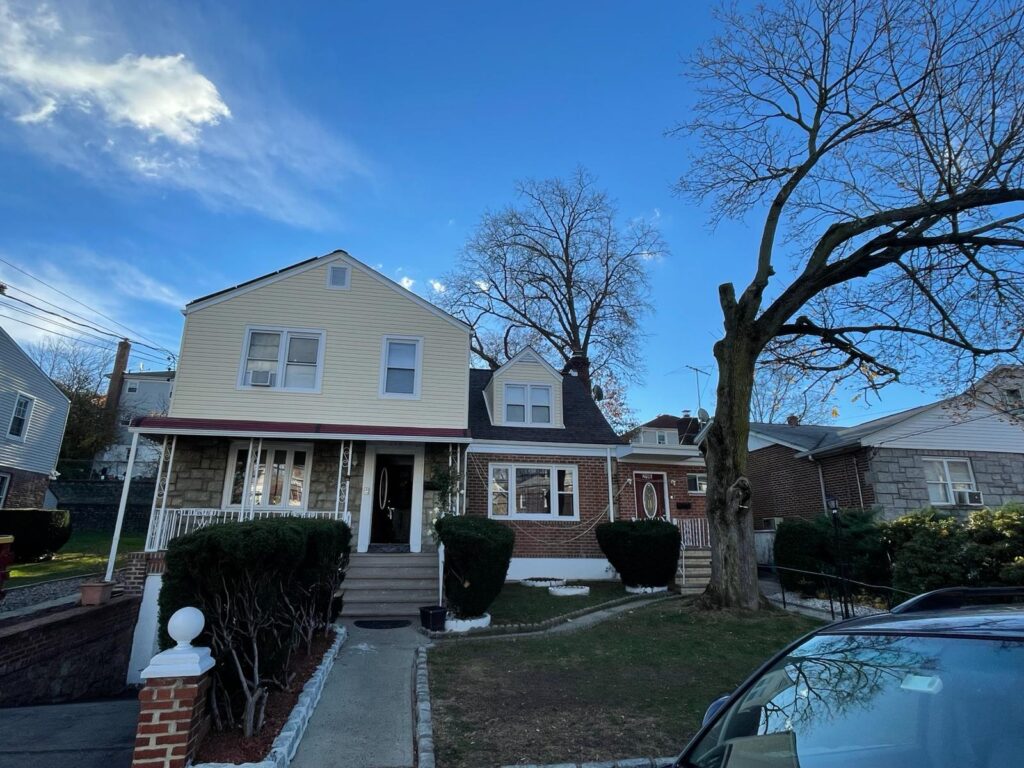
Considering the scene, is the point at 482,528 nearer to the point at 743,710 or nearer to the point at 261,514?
the point at 261,514

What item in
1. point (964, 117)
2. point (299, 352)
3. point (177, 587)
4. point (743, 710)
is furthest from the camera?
point (299, 352)

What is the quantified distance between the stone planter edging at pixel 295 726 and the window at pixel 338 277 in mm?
9221

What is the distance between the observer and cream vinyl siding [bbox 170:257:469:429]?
12.2 metres

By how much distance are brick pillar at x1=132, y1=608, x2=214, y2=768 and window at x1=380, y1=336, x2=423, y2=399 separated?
944 cm

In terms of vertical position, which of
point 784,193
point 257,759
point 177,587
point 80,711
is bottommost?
point 80,711

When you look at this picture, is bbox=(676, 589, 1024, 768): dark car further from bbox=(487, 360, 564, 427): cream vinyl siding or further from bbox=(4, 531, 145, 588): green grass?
bbox=(4, 531, 145, 588): green grass

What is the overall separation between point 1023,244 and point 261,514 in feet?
50.8

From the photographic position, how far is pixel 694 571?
12531 mm

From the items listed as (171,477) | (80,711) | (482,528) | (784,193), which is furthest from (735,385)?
(171,477)

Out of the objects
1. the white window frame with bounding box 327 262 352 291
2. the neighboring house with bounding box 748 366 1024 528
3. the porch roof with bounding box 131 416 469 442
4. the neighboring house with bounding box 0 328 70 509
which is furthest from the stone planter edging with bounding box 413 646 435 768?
the neighboring house with bounding box 0 328 70 509

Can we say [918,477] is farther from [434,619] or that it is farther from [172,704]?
[172,704]

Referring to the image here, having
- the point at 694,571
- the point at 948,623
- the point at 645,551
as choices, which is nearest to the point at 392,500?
the point at 645,551

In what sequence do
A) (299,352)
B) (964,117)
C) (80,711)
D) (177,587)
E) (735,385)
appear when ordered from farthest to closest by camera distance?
(299,352)
(735,385)
(964,117)
(80,711)
(177,587)

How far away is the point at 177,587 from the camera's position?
153 inches
